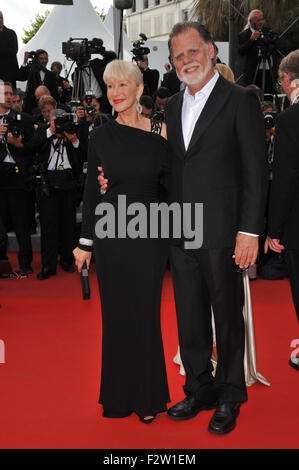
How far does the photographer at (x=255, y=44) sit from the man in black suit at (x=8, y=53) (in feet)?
10.1

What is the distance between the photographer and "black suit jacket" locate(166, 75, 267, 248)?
7.25 feet

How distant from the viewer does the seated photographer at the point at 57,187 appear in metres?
5.14

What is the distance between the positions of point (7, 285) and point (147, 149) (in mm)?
3107

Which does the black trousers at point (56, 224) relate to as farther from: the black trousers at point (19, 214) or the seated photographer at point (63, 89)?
the seated photographer at point (63, 89)

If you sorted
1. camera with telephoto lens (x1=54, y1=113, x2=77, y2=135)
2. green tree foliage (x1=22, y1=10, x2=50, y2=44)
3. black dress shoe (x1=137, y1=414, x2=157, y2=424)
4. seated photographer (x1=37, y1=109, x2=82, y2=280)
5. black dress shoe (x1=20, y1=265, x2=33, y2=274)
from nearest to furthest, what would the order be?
black dress shoe (x1=137, y1=414, x2=157, y2=424)
camera with telephoto lens (x1=54, y1=113, x2=77, y2=135)
seated photographer (x1=37, y1=109, x2=82, y2=280)
black dress shoe (x1=20, y1=265, x2=33, y2=274)
green tree foliage (x1=22, y1=10, x2=50, y2=44)

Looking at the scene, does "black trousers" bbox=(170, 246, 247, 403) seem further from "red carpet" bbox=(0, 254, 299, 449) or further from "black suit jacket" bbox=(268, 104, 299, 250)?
"black suit jacket" bbox=(268, 104, 299, 250)

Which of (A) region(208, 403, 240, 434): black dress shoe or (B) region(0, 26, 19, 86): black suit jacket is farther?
(B) region(0, 26, 19, 86): black suit jacket

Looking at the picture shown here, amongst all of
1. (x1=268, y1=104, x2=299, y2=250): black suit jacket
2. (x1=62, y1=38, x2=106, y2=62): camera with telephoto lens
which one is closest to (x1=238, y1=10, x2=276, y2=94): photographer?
(x1=62, y1=38, x2=106, y2=62): camera with telephoto lens

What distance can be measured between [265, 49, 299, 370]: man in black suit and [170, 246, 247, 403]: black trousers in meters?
0.41

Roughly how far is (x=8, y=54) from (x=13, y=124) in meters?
2.86

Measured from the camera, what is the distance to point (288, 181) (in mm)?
2592

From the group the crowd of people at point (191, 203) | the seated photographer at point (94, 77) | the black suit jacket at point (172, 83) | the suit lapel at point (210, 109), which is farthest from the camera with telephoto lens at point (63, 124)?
the suit lapel at point (210, 109)

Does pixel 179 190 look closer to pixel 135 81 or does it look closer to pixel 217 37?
pixel 135 81
